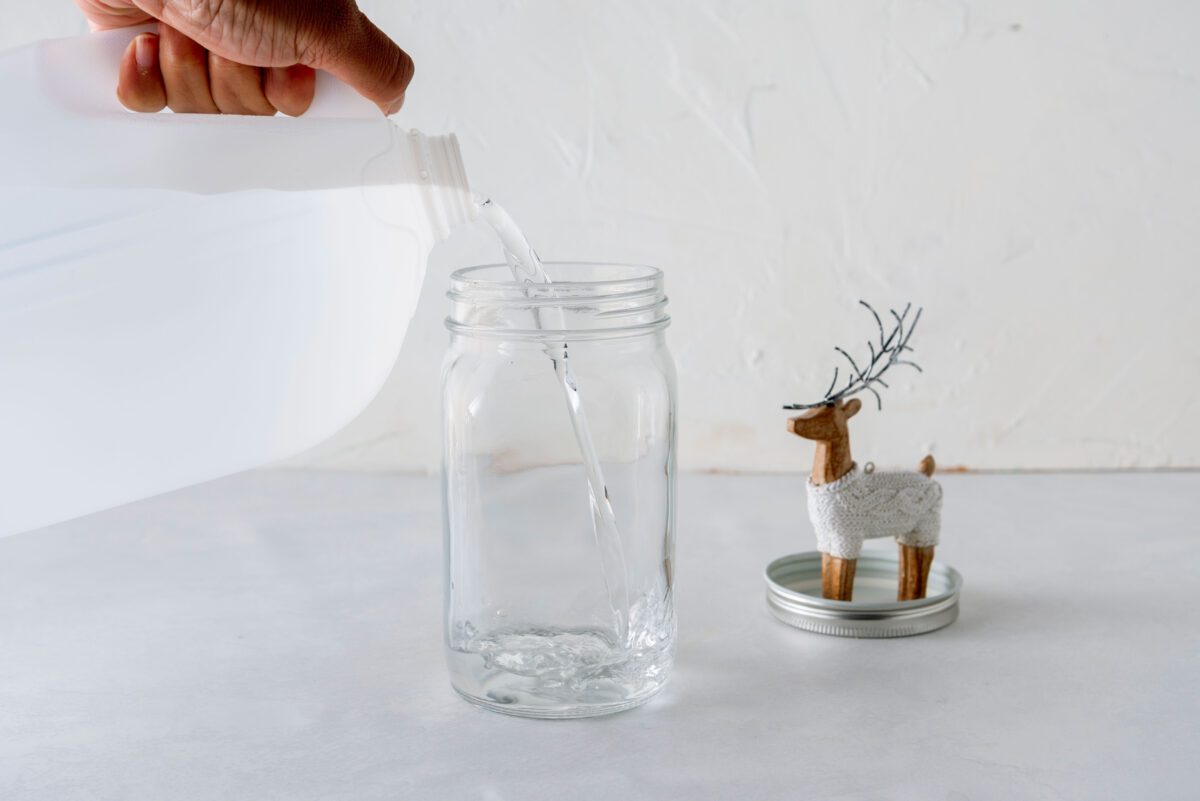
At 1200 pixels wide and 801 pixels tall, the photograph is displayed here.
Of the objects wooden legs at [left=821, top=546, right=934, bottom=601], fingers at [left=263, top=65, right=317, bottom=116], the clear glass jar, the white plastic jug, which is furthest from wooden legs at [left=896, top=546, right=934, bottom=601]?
fingers at [left=263, top=65, right=317, bottom=116]

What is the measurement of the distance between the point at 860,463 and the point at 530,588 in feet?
2.07

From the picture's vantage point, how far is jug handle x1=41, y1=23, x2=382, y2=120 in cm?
74

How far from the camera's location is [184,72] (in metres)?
0.81

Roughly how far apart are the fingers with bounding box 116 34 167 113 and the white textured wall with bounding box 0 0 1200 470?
0.59m

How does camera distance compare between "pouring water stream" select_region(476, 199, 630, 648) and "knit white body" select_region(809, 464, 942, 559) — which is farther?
"knit white body" select_region(809, 464, 942, 559)

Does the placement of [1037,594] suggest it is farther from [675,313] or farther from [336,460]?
[336,460]

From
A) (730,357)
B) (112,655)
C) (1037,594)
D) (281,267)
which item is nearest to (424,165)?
(281,267)

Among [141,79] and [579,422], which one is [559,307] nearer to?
[579,422]

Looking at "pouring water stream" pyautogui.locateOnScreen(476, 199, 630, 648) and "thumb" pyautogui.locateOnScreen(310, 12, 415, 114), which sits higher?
"thumb" pyautogui.locateOnScreen(310, 12, 415, 114)

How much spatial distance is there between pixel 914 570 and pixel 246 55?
1.83 feet

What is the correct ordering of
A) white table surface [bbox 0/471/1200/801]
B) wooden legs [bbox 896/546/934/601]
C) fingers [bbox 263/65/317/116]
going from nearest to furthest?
white table surface [bbox 0/471/1200/801], fingers [bbox 263/65/317/116], wooden legs [bbox 896/546/934/601]

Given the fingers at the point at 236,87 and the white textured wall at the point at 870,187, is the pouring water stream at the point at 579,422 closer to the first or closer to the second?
the fingers at the point at 236,87

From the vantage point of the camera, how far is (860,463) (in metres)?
1.37

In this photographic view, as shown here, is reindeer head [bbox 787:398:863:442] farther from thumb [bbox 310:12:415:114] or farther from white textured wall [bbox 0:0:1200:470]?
white textured wall [bbox 0:0:1200:470]
